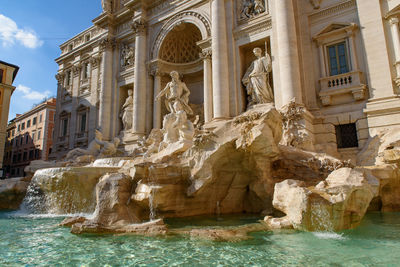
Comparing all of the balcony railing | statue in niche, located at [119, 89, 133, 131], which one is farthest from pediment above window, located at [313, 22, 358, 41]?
statue in niche, located at [119, 89, 133, 131]

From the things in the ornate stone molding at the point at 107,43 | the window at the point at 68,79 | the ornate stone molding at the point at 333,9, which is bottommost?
the ornate stone molding at the point at 333,9

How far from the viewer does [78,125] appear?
23859mm

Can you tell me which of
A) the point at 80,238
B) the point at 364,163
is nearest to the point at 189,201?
the point at 80,238

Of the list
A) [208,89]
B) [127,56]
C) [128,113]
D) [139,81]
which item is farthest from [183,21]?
[128,113]

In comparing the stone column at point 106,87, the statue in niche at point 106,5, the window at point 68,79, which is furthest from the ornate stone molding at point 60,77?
the statue in niche at point 106,5

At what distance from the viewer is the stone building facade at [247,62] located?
1184 cm

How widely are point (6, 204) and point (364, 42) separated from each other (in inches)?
607

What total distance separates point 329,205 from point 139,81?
16.0 metres

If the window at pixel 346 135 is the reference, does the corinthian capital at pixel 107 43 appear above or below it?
above

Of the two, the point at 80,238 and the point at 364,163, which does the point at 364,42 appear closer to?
the point at 364,163

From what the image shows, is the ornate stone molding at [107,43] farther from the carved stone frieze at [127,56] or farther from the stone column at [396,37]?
the stone column at [396,37]

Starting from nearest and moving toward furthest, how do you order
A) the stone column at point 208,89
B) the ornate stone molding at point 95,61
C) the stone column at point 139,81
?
the stone column at point 208,89 → the stone column at point 139,81 → the ornate stone molding at point 95,61

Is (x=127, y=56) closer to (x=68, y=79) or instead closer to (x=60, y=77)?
(x=68, y=79)

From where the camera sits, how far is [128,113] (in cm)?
2008
